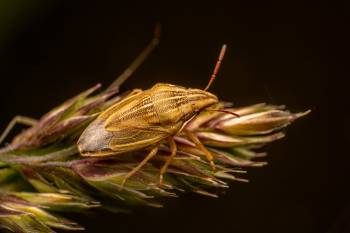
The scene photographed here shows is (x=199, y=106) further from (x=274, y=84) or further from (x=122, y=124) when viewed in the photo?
(x=274, y=84)

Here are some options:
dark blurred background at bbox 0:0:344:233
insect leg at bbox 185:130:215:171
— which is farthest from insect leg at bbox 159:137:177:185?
dark blurred background at bbox 0:0:344:233

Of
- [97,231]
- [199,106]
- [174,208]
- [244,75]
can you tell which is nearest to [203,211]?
[174,208]

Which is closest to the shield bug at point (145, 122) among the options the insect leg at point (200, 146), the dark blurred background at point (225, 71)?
the insect leg at point (200, 146)

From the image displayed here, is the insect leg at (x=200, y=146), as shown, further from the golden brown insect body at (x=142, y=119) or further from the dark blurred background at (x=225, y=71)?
the dark blurred background at (x=225, y=71)

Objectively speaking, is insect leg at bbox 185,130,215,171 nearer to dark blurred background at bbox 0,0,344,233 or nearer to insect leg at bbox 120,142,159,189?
insect leg at bbox 120,142,159,189

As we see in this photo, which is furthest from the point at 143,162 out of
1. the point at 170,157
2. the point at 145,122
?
the point at 145,122

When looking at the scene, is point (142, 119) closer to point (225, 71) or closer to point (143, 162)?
point (143, 162)

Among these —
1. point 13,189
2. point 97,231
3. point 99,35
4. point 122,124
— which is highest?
point 99,35
